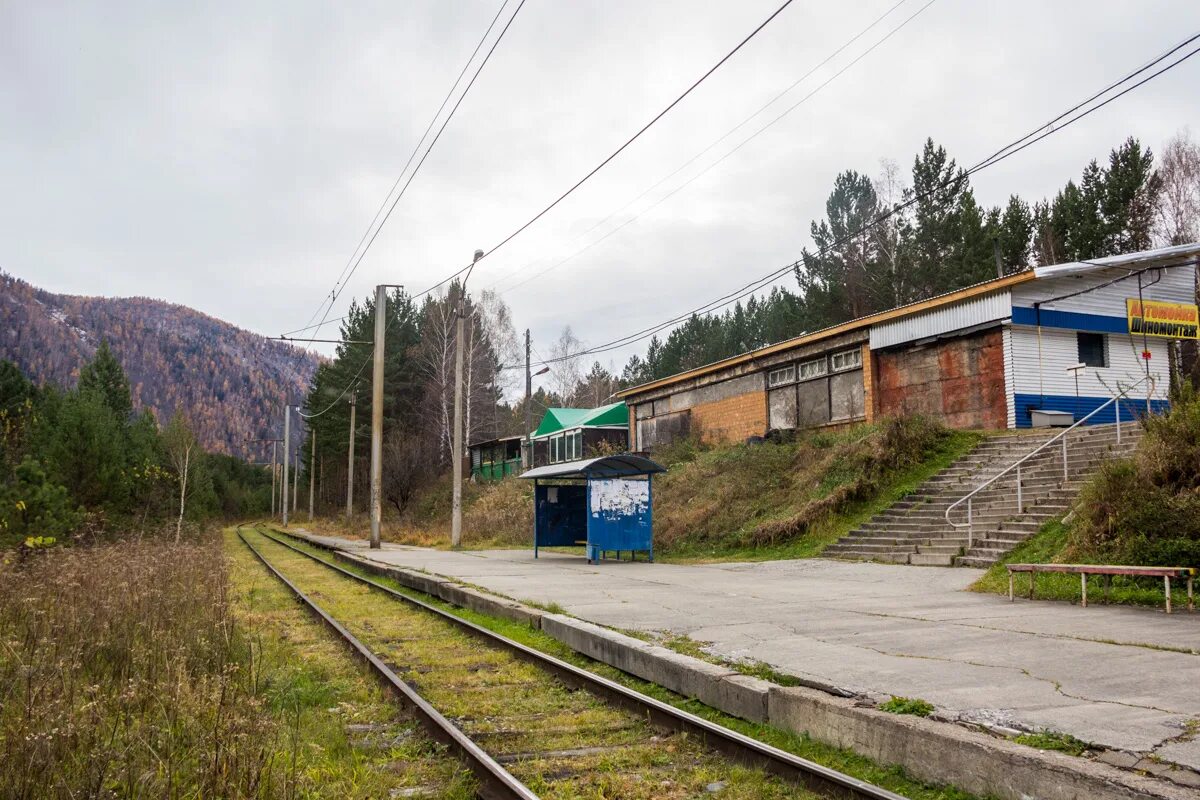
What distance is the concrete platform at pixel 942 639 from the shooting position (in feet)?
17.6

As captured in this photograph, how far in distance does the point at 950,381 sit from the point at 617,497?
11.2 m

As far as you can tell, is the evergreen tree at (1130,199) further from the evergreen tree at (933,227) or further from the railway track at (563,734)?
the railway track at (563,734)

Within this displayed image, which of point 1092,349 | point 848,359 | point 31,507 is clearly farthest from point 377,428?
point 1092,349

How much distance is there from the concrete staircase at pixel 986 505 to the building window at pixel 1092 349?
16.7 ft

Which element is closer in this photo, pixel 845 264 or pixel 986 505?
pixel 986 505

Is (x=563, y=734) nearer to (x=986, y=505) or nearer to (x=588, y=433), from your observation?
(x=986, y=505)

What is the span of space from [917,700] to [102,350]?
69.5 m

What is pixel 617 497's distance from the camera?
19.0 m

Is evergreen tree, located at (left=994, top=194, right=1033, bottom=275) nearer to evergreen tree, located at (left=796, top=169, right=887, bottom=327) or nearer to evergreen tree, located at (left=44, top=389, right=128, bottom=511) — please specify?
evergreen tree, located at (left=796, top=169, right=887, bottom=327)

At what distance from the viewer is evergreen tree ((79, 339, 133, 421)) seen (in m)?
59.7

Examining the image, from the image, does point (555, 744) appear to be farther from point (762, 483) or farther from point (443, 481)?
point (443, 481)

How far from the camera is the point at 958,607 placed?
10.6 meters

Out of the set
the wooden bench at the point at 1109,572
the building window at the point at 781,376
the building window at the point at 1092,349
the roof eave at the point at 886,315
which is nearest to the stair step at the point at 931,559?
the wooden bench at the point at 1109,572

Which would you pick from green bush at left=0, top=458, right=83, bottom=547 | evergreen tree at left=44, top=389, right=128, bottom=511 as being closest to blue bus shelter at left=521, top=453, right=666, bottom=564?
green bush at left=0, top=458, right=83, bottom=547
